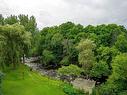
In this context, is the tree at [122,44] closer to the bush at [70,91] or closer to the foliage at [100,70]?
the foliage at [100,70]

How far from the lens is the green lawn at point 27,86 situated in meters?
55.6

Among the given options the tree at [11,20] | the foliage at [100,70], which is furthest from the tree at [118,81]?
the tree at [11,20]

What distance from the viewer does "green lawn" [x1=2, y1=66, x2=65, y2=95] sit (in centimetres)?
5559

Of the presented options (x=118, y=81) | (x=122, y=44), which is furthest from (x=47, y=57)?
Answer: (x=118, y=81)

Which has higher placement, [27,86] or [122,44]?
[122,44]

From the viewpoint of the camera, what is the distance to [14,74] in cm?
6719

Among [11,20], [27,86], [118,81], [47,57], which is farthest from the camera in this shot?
[11,20]

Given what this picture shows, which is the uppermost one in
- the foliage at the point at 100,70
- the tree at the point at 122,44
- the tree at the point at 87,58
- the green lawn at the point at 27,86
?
the tree at the point at 122,44

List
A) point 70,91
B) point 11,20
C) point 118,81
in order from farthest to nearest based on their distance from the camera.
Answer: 1. point 11,20
2. point 70,91
3. point 118,81

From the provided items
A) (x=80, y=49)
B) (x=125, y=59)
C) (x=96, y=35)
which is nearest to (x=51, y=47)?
(x=96, y=35)

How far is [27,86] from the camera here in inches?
2336

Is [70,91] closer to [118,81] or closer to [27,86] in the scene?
[27,86]

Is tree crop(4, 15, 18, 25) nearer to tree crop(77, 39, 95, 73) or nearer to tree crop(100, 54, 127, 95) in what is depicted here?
tree crop(77, 39, 95, 73)

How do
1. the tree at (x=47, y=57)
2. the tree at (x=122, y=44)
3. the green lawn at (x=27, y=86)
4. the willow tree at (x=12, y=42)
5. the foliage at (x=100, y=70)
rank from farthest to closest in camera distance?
1. the tree at (x=47, y=57)
2. the tree at (x=122, y=44)
3. the foliage at (x=100, y=70)
4. the willow tree at (x=12, y=42)
5. the green lawn at (x=27, y=86)
